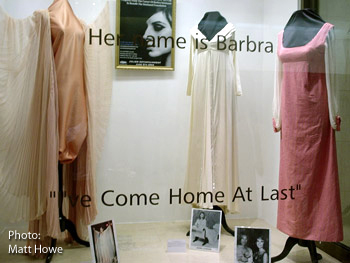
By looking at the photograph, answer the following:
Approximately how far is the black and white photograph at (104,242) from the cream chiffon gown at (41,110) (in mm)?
114

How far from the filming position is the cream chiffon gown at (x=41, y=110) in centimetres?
187

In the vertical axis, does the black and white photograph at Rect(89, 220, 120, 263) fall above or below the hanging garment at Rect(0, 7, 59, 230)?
below

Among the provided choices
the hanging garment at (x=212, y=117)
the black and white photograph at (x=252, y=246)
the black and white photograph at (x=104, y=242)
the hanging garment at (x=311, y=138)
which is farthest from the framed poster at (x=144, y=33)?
the black and white photograph at (x=252, y=246)

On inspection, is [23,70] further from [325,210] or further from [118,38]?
[325,210]

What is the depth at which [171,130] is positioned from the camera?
2.10 meters

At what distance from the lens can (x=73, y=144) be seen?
76.0 inches

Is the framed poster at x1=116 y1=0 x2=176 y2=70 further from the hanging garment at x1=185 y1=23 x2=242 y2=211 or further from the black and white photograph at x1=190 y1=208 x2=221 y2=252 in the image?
the black and white photograph at x1=190 y1=208 x2=221 y2=252

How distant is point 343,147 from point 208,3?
1.21 metres

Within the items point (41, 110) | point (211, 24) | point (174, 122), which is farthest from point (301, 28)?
point (41, 110)

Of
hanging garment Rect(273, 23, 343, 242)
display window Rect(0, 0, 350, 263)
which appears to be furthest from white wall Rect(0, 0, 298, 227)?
hanging garment Rect(273, 23, 343, 242)

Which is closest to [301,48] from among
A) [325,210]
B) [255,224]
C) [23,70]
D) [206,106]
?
[206,106]

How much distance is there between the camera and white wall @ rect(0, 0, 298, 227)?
2.00m

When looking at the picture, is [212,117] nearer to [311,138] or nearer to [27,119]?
[311,138]

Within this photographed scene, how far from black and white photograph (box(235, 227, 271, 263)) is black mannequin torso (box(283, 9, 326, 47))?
1.04 metres
